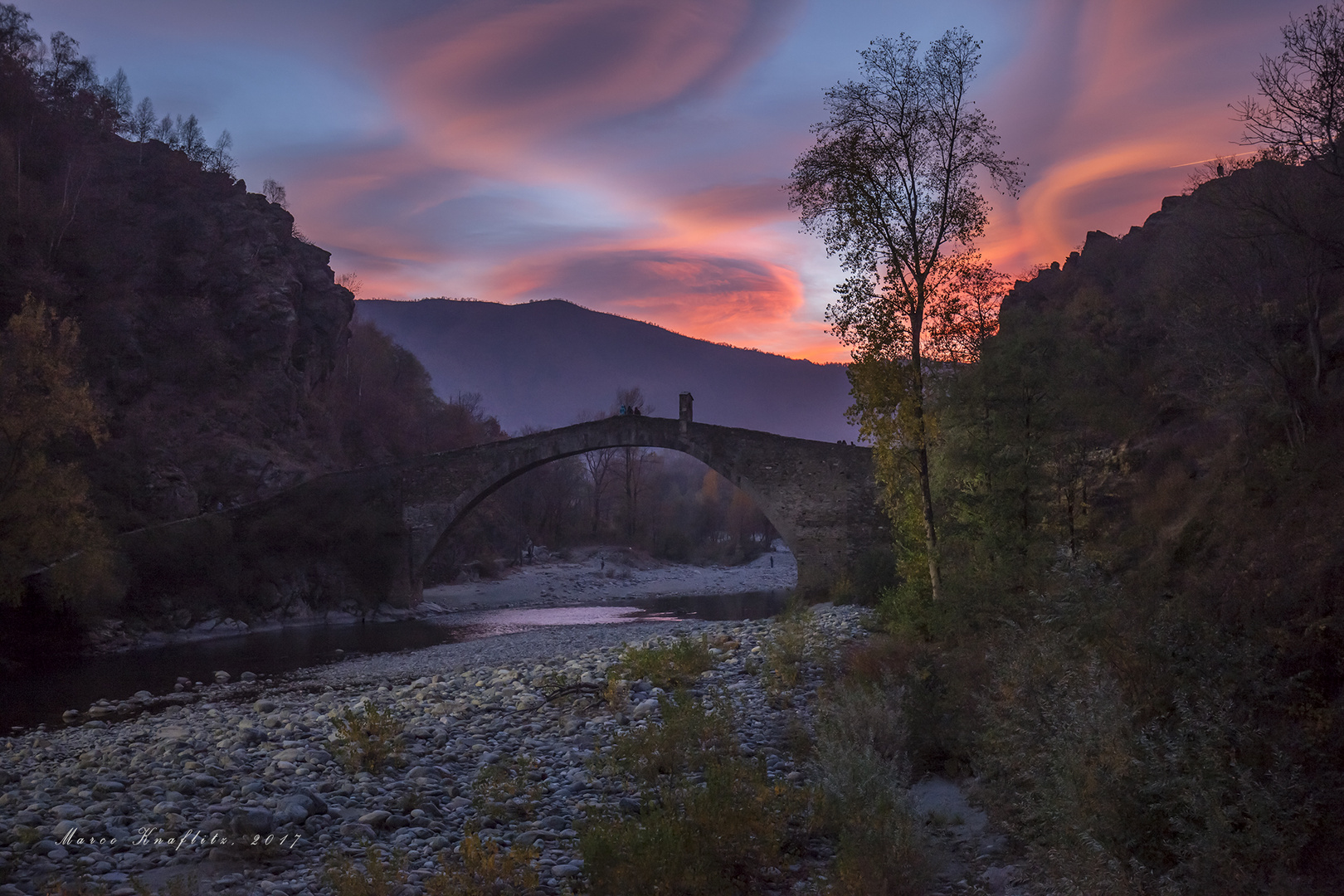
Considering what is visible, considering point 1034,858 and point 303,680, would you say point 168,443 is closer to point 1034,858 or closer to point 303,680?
point 303,680

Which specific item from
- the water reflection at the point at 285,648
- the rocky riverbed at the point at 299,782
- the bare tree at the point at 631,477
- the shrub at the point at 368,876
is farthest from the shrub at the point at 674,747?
the bare tree at the point at 631,477

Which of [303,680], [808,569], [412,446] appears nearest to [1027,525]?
[303,680]

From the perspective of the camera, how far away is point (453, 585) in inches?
1591

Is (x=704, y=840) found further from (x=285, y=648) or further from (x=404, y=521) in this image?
(x=404, y=521)

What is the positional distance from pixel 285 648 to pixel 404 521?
11.7 meters

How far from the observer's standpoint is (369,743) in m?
8.62

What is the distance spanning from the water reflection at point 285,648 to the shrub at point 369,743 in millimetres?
7745

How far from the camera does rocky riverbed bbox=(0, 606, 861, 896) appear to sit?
6.22 metres

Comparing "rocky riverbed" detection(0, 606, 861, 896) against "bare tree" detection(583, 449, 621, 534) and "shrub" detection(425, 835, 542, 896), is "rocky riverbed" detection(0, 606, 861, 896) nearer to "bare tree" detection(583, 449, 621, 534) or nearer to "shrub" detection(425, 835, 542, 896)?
"shrub" detection(425, 835, 542, 896)

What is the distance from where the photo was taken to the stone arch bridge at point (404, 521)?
2791 cm

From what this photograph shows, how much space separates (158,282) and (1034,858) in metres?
42.8

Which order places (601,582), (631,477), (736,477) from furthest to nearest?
(631,477)
(601,582)
(736,477)
